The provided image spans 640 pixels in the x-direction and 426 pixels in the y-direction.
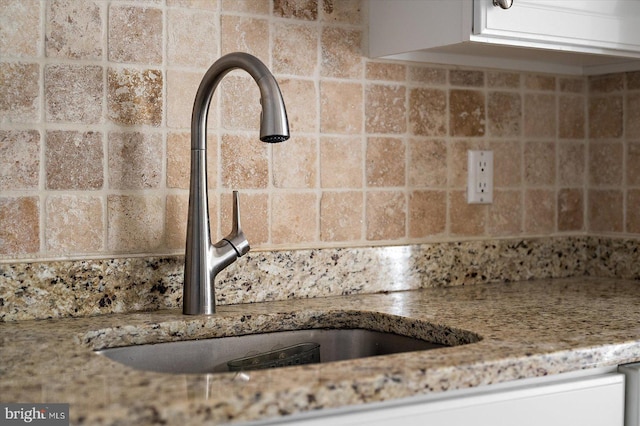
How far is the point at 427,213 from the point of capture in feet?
5.53

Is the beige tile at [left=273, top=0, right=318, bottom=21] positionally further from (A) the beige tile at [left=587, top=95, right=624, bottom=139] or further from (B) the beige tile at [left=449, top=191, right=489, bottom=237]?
(A) the beige tile at [left=587, top=95, right=624, bottom=139]

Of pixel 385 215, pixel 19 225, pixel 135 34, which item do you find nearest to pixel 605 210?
pixel 385 215

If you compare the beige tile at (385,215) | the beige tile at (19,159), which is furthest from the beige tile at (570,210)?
the beige tile at (19,159)

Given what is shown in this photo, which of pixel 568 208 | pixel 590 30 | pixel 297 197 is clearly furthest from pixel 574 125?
pixel 297 197

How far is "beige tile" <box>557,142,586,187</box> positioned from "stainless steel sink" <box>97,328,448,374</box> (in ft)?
Result: 2.51

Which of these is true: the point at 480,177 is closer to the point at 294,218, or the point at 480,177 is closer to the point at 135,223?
the point at 294,218

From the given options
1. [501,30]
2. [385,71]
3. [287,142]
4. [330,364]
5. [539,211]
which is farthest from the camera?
[539,211]

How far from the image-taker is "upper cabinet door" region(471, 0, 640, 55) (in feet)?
4.54

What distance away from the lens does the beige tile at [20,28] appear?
49.6 inches

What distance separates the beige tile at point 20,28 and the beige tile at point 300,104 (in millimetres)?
444

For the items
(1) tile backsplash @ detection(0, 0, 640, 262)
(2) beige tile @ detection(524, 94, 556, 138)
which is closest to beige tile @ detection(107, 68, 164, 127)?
(1) tile backsplash @ detection(0, 0, 640, 262)

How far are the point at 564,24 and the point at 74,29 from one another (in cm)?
87

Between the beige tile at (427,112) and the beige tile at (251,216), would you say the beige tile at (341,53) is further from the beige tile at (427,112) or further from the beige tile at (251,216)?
the beige tile at (251,216)

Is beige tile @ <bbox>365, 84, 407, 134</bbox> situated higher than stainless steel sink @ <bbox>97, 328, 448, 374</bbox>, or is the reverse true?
beige tile @ <bbox>365, 84, 407, 134</bbox>
